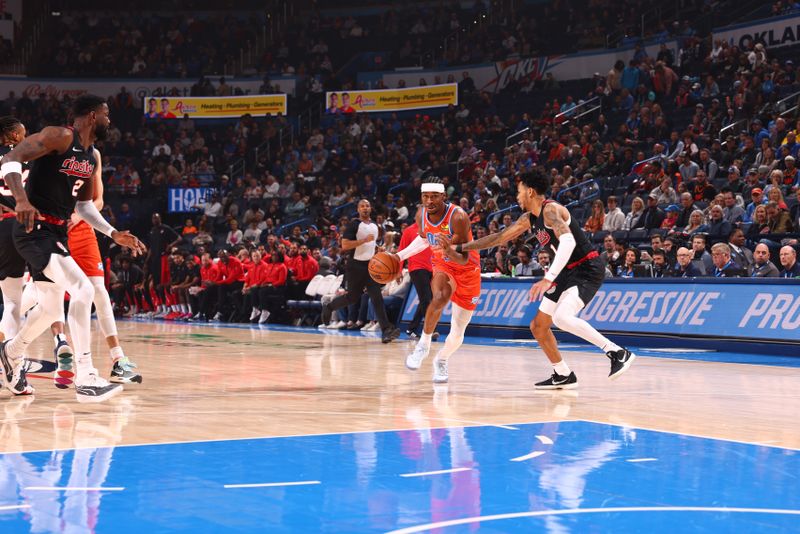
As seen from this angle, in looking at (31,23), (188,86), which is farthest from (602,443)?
(31,23)

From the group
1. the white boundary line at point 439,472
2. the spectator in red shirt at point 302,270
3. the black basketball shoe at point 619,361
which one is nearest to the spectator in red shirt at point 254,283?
the spectator in red shirt at point 302,270

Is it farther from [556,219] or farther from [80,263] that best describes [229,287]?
[556,219]

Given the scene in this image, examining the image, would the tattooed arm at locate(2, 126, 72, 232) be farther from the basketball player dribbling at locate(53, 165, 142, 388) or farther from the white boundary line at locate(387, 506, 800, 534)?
the white boundary line at locate(387, 506, 800, 534)

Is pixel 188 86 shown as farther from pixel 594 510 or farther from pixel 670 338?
pixel 594 510

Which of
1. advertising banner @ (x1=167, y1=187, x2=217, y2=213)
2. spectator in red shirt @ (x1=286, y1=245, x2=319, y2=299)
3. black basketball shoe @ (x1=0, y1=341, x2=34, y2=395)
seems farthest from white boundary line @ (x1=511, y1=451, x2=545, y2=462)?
advertising banner @ (x1=167, y1=187, x2=217, y2=213)

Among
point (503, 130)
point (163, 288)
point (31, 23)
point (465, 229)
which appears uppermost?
point (31, 23)

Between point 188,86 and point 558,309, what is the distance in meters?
30.9

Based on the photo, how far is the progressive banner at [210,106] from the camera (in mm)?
37438

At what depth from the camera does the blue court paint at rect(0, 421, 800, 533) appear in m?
4.54

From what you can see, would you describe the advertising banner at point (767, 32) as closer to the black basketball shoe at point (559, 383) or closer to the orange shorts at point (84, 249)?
the black basketball shoe at point (559, 383)

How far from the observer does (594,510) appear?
15.7 feet

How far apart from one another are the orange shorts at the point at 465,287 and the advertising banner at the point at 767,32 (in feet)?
53.9

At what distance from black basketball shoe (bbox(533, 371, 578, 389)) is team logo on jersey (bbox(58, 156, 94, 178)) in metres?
4.59

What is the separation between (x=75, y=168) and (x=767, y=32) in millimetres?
20972
